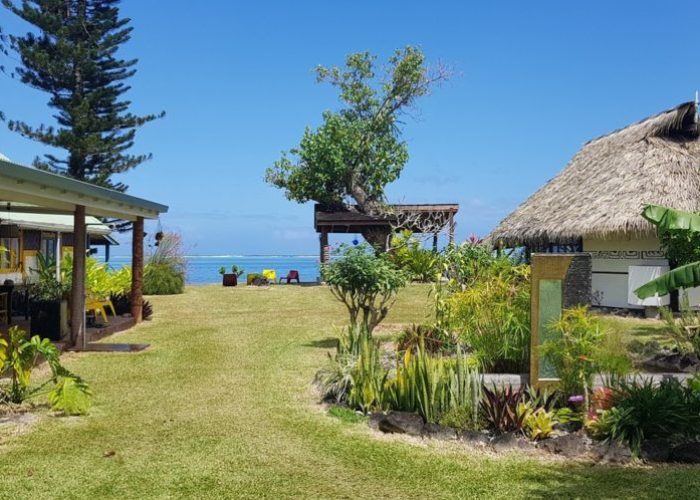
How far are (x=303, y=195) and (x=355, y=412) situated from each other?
22250 mm

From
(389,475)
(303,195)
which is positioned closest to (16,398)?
(389,475)

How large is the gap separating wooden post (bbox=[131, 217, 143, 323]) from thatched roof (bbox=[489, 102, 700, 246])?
32.2ft

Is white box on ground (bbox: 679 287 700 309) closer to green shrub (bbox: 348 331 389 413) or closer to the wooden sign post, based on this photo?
the wooden sign post

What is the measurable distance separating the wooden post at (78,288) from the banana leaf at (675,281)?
826 cm

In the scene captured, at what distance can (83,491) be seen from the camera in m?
4.59

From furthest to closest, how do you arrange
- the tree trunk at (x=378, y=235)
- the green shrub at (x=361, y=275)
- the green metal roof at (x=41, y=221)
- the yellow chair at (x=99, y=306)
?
1. the tree trunk at (x=378, y=235)
2. the green metal roof at (x=41, y=221)
3. the yellow chair at (x=99, y=306)
4. the green shrub at (x=361, y=275)

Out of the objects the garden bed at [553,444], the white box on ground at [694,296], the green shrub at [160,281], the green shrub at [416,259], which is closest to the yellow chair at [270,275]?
the green shrub at [160,281]

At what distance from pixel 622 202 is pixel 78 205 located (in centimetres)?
1200

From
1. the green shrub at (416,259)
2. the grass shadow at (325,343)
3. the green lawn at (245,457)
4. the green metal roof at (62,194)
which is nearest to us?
the green lawn at (245,457)

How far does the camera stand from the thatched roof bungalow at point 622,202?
15906mm

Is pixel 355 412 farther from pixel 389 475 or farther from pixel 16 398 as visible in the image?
pixel 16 398

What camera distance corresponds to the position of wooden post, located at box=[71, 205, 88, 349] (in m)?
10.8

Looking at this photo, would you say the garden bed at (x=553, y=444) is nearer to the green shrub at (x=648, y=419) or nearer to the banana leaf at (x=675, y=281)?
the green shrub at (x=648, y=419)

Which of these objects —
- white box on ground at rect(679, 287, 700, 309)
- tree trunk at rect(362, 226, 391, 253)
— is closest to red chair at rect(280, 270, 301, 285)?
tree trunk at rect(362, 226, 391, 253)
